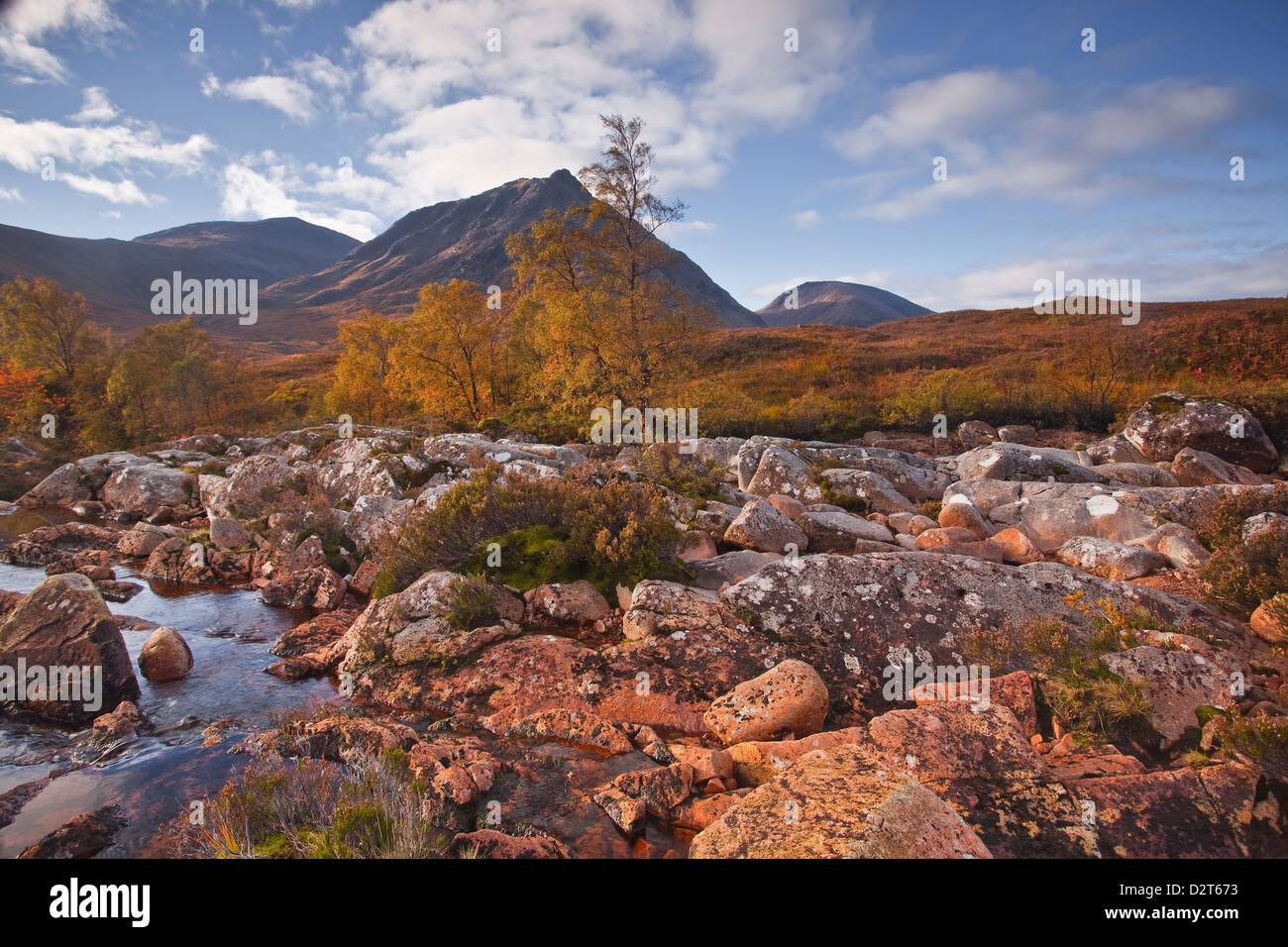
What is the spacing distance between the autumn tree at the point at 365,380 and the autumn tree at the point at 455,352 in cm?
492

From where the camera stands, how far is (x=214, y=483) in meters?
17.9

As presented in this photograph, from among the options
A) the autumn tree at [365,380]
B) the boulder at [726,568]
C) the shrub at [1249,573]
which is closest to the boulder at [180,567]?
the boulder at [726,568]

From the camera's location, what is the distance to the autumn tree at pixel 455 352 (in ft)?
98.6

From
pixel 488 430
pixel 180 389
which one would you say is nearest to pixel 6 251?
pixel 180 389

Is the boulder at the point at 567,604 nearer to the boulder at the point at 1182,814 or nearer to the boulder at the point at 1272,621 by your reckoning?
the boulder at the point at 1182,814

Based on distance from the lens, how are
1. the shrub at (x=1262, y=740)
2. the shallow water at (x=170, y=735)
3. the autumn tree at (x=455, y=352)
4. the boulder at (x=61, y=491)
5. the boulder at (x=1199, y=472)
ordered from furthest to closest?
the autumn tree at (x=455, y=352)
the boulder at (x=61, y=491)
the boulder at (x=1199, y=472)
the shallow water at (x=170, y=735)
the shrub at (x=1262, y=740)

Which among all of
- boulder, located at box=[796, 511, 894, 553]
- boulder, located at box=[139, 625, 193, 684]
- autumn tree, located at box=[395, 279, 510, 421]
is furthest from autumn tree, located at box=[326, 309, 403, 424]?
boulder, located at box=[796, 511, 894, 553]

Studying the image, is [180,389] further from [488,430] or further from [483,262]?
[483,262]

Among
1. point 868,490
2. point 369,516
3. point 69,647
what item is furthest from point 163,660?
point 868,490

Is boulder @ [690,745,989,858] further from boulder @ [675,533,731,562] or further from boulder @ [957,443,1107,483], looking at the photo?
boulder @ [957,443,1107,483]

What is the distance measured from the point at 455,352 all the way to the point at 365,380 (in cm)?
932

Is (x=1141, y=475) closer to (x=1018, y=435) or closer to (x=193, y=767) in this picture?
(x=1018, y=435)
